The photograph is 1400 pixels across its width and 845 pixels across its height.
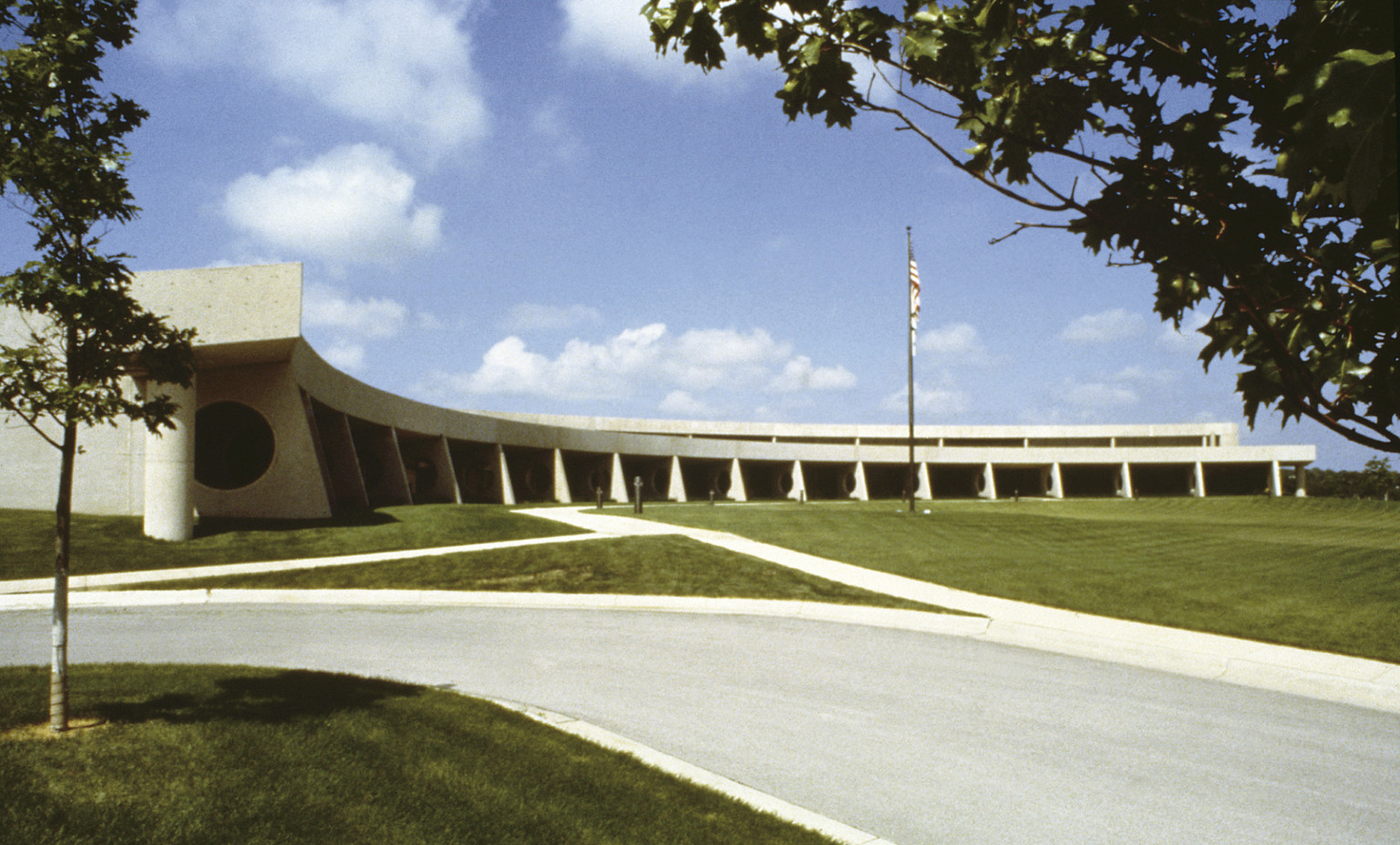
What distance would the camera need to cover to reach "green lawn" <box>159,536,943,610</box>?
1455 centimetres

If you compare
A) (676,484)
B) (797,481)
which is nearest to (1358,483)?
(797,481)

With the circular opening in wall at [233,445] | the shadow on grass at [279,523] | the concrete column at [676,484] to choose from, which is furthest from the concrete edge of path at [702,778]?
the concrete column at [676,484]

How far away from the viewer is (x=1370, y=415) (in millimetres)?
2346

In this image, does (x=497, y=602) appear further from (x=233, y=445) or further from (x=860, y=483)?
(x=860, y=483)

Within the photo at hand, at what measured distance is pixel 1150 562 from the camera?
17.6 m

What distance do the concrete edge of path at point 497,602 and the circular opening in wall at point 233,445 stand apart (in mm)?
10183

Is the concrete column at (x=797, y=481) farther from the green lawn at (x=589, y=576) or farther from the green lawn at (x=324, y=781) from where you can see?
the green lawn at (x=324, y=781)

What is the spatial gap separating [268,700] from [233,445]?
20160 mm

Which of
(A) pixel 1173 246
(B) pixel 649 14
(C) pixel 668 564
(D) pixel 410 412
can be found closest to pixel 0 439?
(D) pixel 410 412

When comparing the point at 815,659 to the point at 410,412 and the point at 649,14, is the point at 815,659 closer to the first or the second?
the point at 649,14

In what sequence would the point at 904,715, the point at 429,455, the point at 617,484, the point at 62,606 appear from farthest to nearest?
the point at 617,484 → the point at 429,455 → the point at 904,715 → the point at 62,606

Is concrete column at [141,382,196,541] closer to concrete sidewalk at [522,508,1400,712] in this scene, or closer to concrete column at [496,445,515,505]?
concrete sidewalk at [522,508,1400,712]

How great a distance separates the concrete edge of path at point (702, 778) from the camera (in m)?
4.98

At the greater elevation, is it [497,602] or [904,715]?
[497,602]
